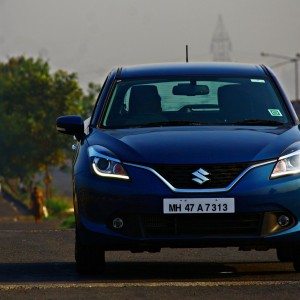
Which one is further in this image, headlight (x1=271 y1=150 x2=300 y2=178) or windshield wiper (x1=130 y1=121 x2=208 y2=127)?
windshield wiper (x1=130 y1=121 x2=208 y2=127)

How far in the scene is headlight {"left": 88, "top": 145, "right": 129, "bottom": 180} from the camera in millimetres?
12789

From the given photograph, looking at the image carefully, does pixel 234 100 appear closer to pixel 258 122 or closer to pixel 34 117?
pixel 258 122

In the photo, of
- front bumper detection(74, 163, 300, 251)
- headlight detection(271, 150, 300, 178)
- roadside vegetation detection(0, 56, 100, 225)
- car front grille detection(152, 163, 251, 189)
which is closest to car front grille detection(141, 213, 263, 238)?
front bumper detection(74, 163, 300, 251)

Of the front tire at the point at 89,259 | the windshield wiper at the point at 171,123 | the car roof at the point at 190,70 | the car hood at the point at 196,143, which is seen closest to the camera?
the car hood at the point at 196,143

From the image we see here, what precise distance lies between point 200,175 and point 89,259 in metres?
1.42

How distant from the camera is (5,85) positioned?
11450cm

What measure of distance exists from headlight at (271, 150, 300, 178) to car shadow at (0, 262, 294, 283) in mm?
920

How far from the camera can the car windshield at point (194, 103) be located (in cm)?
1384

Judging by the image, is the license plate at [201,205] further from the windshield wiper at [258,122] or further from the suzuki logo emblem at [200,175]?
the windshield wiper at [258,122]

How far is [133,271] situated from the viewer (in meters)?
14.1

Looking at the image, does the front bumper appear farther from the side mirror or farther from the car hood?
the side mirror

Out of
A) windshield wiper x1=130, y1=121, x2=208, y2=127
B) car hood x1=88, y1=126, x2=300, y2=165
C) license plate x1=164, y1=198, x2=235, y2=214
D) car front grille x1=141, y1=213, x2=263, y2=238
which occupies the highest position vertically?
car hood x1=88, y1=126, x2=300, y2=165

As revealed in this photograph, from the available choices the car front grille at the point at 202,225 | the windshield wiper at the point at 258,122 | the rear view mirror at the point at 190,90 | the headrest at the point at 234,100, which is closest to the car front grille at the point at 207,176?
the car front grille at the point at 202,225

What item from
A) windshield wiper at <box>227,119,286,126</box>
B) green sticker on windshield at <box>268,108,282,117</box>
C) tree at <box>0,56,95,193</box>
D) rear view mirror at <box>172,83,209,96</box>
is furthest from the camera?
tree at <box>0,56,95,193</box>
